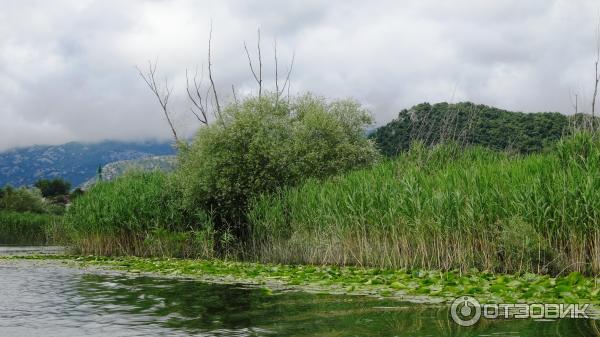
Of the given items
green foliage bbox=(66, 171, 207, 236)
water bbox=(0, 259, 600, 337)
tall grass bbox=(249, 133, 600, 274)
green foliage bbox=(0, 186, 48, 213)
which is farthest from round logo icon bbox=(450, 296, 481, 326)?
green foliage bbox=(0, 186, 48, 213)

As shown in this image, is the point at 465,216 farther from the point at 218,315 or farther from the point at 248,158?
the point at 248,158

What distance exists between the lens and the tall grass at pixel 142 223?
2809 centimetres

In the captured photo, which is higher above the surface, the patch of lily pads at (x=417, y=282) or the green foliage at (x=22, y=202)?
the green foliage at (x=22, y=202)

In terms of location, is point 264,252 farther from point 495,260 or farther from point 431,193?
point 495,260

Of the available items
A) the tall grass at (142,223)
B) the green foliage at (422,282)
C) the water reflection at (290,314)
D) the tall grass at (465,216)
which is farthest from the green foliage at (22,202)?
the water reflection at (290,314)

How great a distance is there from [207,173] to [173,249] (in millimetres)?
3756

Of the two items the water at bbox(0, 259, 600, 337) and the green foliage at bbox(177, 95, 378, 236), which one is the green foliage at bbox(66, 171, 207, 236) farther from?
the water at bbox(0, 259, 600, 337)

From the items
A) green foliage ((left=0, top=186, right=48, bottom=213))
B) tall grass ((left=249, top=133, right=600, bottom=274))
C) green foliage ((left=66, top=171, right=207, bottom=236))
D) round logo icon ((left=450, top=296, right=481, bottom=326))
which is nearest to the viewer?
round logo icon ((left=450, top=296, right=481, bottom=326))

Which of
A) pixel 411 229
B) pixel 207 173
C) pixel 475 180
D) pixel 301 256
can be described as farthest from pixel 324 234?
pixel 207 173

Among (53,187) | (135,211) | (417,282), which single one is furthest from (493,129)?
(53,187)

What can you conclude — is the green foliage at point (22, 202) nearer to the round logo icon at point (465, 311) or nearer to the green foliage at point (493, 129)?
the green foliage at point (493, 129)

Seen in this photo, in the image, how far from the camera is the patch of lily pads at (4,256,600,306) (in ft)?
37.3

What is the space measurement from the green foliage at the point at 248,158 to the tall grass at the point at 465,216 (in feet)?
14.6

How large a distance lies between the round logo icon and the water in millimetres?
170
